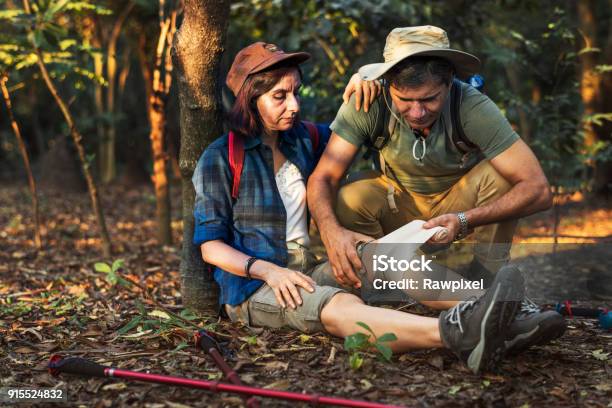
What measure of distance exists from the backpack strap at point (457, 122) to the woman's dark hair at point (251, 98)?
33.0 inches

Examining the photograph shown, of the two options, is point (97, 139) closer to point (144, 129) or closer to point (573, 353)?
point (144, 129)

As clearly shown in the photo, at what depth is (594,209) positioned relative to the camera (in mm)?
8180

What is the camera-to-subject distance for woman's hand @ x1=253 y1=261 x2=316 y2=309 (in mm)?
3518

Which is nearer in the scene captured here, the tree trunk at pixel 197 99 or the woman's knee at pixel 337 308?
the woman's knee at pixel 337 308

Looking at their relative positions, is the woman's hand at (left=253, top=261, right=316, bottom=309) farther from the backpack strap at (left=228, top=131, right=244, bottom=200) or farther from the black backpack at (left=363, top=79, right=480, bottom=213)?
the black backpack at (left=363, top=79, right=480, bottom=213)

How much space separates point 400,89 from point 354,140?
395 mm

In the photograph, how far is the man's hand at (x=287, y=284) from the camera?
352 cm

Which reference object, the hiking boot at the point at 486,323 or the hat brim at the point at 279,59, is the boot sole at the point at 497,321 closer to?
the hiking boot at the point at 486,323

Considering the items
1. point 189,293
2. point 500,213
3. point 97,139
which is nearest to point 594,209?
point 500,213

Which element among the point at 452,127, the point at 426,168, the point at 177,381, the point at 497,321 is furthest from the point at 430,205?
the point at 177,381

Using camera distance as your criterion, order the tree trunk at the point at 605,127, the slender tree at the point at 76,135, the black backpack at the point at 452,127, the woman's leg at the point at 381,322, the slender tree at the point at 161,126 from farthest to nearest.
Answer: the tree trunk at the point at 605,127, the slender tree at the point at 161,126, the slender tree at the point at 76,135, the black backpack at the point at 452,127, the woman's leg at the point at 381,322

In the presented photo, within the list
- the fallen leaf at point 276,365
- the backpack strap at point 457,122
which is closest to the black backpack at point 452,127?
the backpack strap at point 457,122

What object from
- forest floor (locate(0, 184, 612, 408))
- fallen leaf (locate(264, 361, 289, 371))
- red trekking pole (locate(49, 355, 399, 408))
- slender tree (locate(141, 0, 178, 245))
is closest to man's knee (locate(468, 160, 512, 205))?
forest floor (locate(0, 184, 612, 408))

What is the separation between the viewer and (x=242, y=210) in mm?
3801
